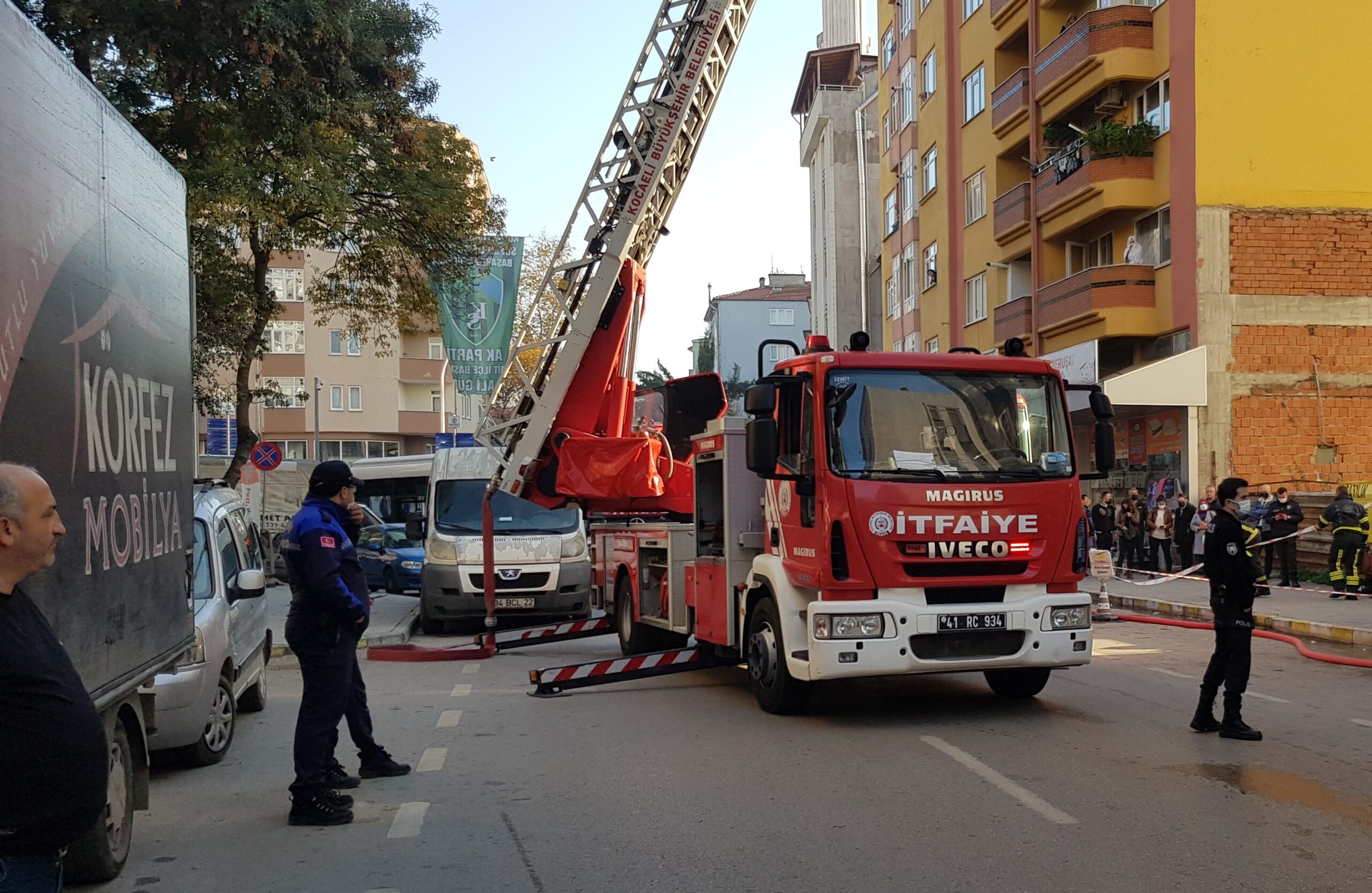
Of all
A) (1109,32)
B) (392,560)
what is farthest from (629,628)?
(1109,32)

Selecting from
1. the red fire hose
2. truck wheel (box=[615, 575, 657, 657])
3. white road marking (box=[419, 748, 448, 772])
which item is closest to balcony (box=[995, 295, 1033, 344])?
the red fire hose

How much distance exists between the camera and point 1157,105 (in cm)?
2962

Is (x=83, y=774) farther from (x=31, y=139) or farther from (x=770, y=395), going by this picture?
(x=770, y=395)

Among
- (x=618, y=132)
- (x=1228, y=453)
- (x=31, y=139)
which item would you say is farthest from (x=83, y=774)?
(x=1228, y=453)

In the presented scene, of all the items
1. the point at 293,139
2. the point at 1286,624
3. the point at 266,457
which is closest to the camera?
the point at 1286,624

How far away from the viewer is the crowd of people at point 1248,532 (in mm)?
19859

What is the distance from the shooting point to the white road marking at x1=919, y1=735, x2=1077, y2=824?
6.79 metres

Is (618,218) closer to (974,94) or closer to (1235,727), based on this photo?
(1235,727)

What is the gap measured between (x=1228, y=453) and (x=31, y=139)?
26192mm

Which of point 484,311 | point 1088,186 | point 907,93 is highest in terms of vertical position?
point 907,93

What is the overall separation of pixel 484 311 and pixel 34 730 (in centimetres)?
1911

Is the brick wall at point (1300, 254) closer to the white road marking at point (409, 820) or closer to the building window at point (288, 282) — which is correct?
the white road marking at point (409, 820)

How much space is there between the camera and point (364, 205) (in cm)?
2031

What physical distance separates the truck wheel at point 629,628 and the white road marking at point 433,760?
4965mm
